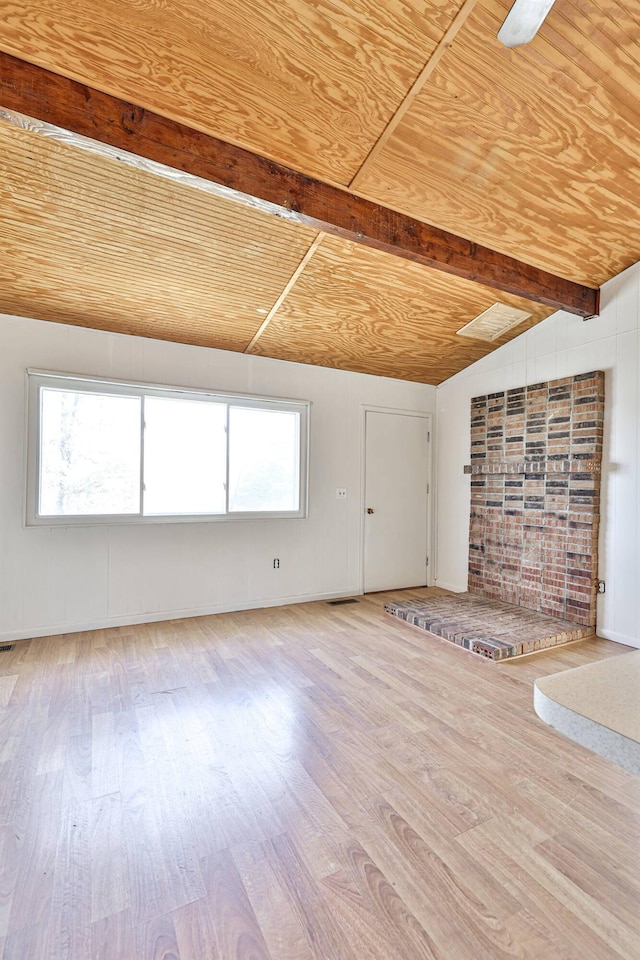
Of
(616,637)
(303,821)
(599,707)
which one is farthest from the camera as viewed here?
(616,637)

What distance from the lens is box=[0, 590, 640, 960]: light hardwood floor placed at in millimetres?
1267

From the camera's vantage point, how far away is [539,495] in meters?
4.32

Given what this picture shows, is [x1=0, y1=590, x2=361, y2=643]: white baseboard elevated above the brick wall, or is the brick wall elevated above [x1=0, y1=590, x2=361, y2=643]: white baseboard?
the brick wall

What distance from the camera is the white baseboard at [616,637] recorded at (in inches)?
142

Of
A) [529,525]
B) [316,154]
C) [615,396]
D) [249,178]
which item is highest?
[316,154]

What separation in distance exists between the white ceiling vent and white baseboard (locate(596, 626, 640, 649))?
9.70 feet

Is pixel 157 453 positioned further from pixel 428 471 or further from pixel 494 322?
pixel 494 322

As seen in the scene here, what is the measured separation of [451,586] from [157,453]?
373 centimetres

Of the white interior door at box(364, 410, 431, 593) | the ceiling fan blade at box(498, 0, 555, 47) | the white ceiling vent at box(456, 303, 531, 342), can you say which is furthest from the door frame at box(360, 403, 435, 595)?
the ceiling fan blade at box(498, 0, 555, 47)

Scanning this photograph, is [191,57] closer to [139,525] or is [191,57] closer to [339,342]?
[339,342]

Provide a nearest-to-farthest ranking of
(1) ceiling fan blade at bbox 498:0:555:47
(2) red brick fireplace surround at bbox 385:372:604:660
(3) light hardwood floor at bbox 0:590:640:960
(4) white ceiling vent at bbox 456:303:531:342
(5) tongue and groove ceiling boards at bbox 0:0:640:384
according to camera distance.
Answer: (3) light hardwood floor at bbox 0:590:640:960 < (1) ceiling fan blade at bbox 498:0:555:47 < (5) tongue and groove ceiling boards at bbox 0:0:640:384 < (2) red brick fireplace surround at bbox 385:372:604:660 < (4) white ceiling vent at bbox 456:303:531:342

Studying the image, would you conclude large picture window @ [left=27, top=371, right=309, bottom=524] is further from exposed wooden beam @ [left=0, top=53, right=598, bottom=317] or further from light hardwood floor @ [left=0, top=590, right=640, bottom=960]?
exposed wooden beam @ [left=0, top=53, right=598, bottom=317]

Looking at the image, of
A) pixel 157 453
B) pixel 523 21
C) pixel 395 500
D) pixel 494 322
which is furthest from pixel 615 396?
pixel 157 453

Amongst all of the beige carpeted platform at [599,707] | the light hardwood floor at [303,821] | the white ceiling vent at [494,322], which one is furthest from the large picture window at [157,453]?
the beige carpeted platform at [599,707]
